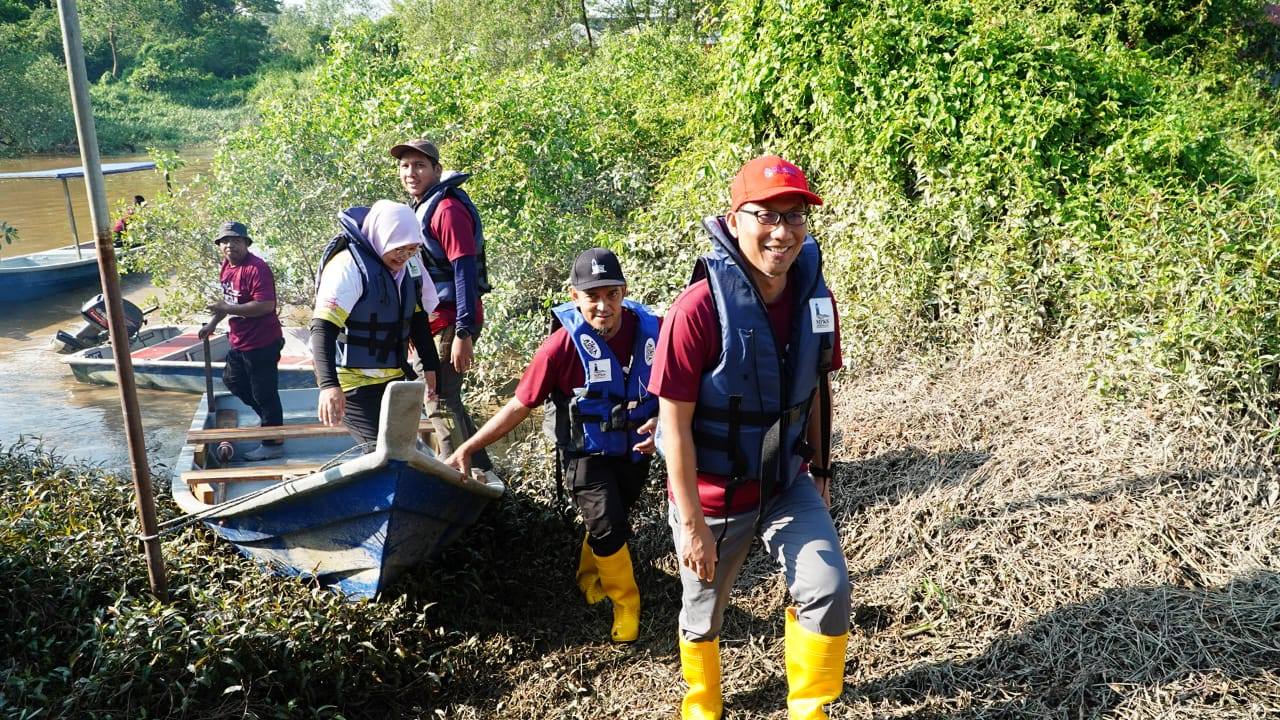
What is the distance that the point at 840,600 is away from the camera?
2.92 m

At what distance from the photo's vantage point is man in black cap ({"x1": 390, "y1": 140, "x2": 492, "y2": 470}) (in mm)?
5320

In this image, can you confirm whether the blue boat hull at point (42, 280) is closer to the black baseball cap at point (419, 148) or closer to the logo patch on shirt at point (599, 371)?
the black baseball cap at point (419, 148)

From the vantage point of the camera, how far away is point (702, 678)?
3.36 m

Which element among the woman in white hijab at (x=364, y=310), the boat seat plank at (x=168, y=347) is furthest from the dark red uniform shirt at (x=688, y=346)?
the boat seat plank at (x=168, y=347)

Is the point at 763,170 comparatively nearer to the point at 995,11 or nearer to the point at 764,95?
the point at 764,95

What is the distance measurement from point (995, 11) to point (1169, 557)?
4.79 meters

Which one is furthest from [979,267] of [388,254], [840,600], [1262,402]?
[388,254]

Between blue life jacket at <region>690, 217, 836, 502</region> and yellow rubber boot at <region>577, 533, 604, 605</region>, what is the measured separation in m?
1.71

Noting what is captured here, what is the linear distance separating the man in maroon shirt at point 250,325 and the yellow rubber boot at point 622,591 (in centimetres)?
342

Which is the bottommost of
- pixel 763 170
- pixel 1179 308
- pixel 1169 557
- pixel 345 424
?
pixel 1169 557

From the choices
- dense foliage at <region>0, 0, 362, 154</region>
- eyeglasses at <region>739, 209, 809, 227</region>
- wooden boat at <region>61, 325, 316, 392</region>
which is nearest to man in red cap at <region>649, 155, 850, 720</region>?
eyeglasses at <region>739, 209, 809, 227</region>

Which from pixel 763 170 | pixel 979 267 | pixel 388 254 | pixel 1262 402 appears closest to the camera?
pixel 763 170

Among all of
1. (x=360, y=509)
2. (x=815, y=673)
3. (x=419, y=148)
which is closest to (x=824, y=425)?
(x=815, y=673)

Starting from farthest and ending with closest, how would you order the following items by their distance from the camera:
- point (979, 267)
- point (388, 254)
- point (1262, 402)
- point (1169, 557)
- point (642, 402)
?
point (979, 267), point (388, 254), point (642, 402), point (1262, 402), point (1169, 557)
